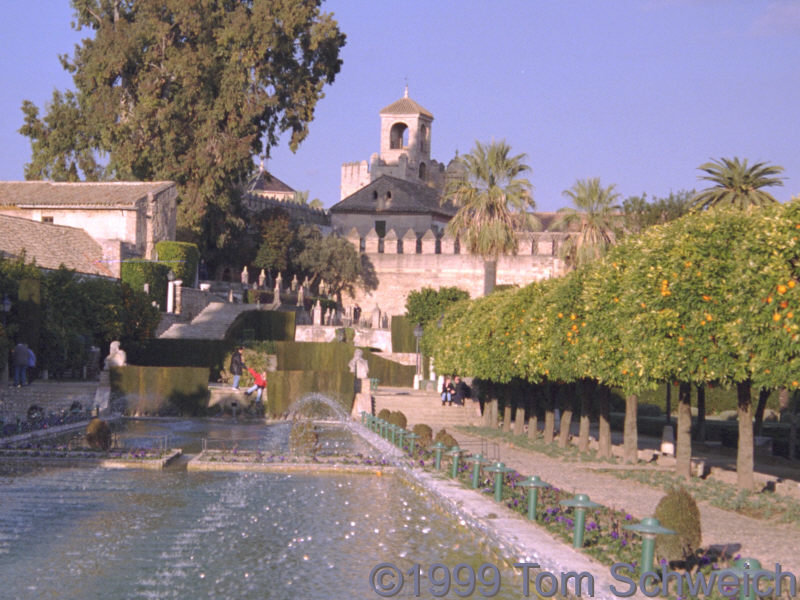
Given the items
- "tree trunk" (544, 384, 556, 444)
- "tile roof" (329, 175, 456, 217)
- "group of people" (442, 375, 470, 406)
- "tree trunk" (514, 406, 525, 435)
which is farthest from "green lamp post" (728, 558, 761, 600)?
"tile roof" (329, 175, 456, 217)

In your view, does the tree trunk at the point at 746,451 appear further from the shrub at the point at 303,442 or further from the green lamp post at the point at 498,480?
the shrub at the point at 303,442

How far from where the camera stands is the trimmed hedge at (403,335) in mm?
57250

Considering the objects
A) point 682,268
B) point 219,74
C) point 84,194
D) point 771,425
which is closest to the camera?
point 682,268

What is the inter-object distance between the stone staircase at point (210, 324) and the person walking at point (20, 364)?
604 inches

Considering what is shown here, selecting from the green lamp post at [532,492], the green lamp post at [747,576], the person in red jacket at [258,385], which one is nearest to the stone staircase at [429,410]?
the person in red jacket at [258,385]

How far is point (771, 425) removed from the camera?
119 feet

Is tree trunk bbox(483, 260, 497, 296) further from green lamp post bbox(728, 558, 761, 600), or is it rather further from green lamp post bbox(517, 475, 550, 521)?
green lamp post bbox(728, 558, 761, 600)

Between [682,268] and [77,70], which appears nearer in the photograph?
[682,268]

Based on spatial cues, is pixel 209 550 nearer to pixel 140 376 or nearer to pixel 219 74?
pixel 140 376

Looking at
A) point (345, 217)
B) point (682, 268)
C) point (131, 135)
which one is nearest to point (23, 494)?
point (682, 268)

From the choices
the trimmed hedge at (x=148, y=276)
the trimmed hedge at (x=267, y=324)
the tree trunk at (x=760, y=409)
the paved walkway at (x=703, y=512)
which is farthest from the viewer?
the trimmed hedge at (x=267, y=324)

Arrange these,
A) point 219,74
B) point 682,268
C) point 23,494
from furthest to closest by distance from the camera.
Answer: point 219,74 < point 682,268 < point 23,494

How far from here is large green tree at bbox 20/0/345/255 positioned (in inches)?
2201

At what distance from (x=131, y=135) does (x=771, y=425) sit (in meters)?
34.5
